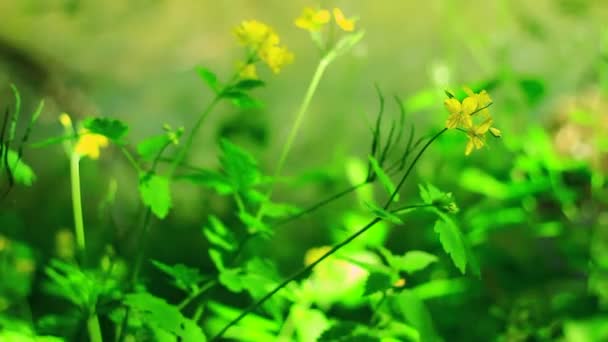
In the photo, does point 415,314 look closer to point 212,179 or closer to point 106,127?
point 212,179

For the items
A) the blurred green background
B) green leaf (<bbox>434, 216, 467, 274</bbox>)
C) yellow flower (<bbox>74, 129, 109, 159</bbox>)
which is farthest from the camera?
the blurred green background

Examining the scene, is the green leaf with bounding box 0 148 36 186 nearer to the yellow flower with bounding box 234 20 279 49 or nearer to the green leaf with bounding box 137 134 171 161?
the green leaf with bounding box 137 134 171 161

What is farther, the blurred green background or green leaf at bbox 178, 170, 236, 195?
the blurred green background

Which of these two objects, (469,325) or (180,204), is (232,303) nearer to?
(180,204)

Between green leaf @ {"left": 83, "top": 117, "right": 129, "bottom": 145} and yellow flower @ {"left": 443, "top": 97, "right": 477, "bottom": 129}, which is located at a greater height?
yellow flower @ {"left": 443, "top": 97, "right": 477, "bottom": 129}

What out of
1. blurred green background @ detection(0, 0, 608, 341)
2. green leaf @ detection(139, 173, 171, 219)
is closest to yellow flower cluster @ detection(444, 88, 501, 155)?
green leaf @ detection(139, 173, 171, 219)

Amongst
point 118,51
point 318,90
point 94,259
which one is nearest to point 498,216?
point 318,90
